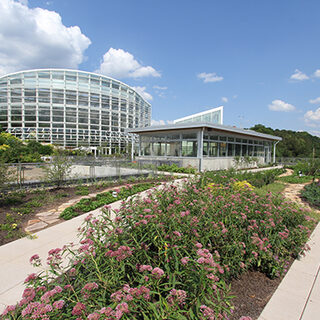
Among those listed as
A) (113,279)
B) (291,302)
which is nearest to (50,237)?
(113,279)

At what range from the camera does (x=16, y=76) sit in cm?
5172

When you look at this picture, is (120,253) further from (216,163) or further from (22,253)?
(216,163)

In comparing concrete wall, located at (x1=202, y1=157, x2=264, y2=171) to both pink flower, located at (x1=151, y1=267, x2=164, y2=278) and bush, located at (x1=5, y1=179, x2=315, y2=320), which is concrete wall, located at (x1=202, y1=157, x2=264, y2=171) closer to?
bush, located at (x1=5, y1=179, x2=315, y2=320)

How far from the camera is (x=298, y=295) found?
213 centimetres

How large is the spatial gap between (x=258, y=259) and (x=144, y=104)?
77.9 meters

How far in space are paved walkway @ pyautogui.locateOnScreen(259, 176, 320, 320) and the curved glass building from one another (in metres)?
47.3

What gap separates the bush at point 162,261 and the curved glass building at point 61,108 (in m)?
47.0

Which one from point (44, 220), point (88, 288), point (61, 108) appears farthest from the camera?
point (61, 108)

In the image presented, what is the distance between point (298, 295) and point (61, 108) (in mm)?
60118

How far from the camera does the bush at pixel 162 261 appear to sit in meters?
1.18

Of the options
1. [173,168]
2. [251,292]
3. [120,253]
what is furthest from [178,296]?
[173,168]

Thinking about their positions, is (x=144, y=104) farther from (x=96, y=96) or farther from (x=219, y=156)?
(x=219, y=156)

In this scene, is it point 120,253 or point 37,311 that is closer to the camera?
point 37,311

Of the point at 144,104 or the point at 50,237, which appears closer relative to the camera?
the point at 50,237
